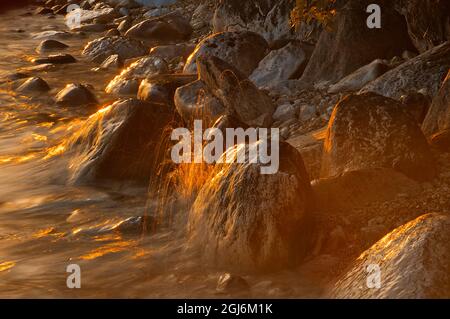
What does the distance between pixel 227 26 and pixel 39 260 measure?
10.1m

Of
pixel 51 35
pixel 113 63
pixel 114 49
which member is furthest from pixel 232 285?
pixel 51 35

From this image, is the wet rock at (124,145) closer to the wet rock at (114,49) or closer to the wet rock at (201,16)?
the wet rock at (114,49)

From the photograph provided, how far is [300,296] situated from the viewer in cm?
586

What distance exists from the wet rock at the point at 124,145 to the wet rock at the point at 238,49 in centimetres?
397

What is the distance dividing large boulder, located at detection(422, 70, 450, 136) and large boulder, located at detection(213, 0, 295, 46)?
22.1ft

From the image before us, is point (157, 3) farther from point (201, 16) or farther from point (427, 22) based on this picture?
point (427, 22)

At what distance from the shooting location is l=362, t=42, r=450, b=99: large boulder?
9414 millimetres

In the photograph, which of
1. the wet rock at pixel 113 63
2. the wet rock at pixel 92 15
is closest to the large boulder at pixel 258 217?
the wet rock at pixel 113 63

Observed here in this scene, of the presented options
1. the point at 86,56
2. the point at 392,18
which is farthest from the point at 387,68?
the point at 86,56

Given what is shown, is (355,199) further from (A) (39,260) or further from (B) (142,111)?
(B) (142,111)

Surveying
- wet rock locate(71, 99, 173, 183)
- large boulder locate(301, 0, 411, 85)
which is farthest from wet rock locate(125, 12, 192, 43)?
wet rock locate(71, 99, 173, 183)

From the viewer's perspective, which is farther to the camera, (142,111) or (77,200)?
(142,111)

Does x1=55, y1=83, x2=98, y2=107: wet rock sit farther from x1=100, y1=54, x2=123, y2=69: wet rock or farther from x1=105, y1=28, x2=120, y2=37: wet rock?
x1=105, y1=28, x2=120, y2=37: wet rock

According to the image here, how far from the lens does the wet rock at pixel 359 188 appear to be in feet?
22.5
